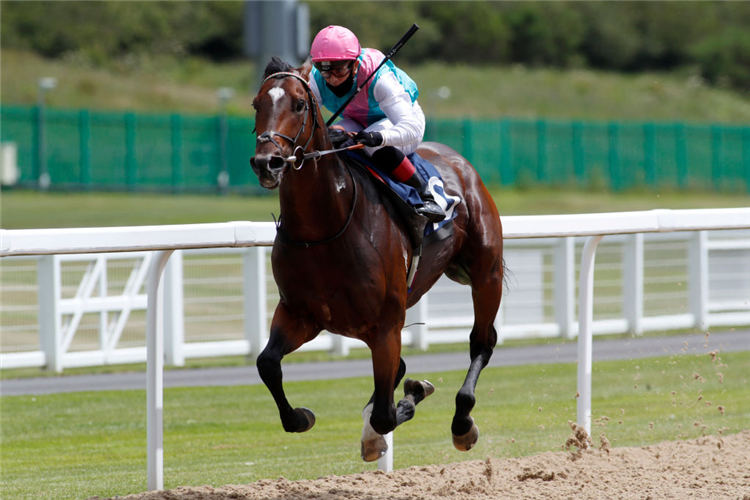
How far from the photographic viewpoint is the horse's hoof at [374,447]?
165 inches

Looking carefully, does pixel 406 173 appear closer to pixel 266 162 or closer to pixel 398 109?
pixel 398 109

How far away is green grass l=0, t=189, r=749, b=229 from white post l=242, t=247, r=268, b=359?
11.4 metres

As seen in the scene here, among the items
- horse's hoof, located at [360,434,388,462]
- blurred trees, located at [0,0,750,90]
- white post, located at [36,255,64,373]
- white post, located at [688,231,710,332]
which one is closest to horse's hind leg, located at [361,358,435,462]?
horse's hoof, located at [360,434,388,462]

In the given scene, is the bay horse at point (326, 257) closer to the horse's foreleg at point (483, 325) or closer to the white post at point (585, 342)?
the horse's foreleg at point (483, 325)

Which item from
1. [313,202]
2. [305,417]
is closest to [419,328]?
[305,417]

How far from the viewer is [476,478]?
488cm

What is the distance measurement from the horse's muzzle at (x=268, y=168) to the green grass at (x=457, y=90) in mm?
31381

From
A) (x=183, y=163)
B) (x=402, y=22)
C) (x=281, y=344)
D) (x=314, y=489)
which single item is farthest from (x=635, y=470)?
(x=402, y=22)

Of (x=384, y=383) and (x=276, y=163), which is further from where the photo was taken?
(x=384, y=383)

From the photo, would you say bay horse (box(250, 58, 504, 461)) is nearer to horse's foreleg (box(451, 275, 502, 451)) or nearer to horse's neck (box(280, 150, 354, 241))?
horse's neck (box(280, 150, 354, 241))

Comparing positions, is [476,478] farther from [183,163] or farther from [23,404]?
[183,163]

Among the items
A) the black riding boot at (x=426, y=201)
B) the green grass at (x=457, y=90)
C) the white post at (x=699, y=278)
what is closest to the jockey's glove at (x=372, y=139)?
the black riding boot at (x=426, y=201)

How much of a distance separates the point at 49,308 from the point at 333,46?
5470mm

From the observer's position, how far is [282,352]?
13.1 ft
